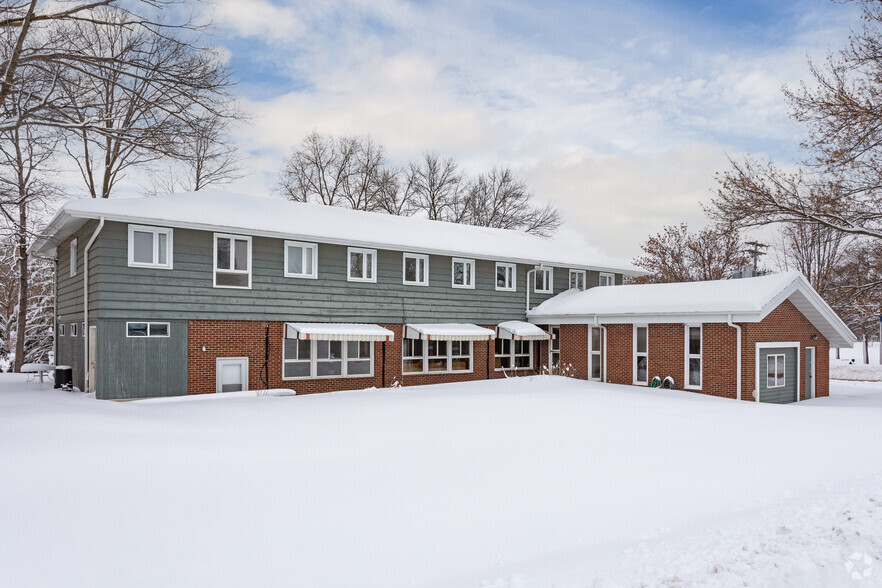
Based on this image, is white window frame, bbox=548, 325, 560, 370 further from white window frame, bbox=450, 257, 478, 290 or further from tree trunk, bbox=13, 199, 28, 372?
tree trunk, bbox=13, 199, 28, 372

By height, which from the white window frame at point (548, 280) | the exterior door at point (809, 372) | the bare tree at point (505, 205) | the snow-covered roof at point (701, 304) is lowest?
the exterior door at point (809, 372)

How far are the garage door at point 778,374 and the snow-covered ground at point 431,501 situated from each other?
6007mm

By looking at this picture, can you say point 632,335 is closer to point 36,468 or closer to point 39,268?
point 36,468

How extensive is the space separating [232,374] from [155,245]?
408 cm

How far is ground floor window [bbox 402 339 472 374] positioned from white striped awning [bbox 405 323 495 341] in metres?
0.75

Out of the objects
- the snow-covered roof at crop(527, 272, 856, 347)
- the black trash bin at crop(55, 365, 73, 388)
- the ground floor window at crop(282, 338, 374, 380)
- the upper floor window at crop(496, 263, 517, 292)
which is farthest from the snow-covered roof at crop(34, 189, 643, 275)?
the black trash bin at crop(55, 365, 73, 388)

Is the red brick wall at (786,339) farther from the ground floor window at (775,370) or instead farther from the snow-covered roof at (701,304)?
the ground floor window at (775,370)

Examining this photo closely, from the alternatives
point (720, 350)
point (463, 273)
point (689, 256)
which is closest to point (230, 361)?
point (463, 273)

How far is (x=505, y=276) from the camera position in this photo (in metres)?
22.5

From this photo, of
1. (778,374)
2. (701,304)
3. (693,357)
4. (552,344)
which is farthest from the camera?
(552,344)

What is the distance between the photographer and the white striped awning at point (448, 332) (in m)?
19.1

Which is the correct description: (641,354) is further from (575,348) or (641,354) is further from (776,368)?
(776,368)

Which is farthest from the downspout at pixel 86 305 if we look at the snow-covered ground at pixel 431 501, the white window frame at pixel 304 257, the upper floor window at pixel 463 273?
the upper floor window at pixel 463 273

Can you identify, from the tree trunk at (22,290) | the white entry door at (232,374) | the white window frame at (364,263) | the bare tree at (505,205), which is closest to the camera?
the white entry door at (232,374)
